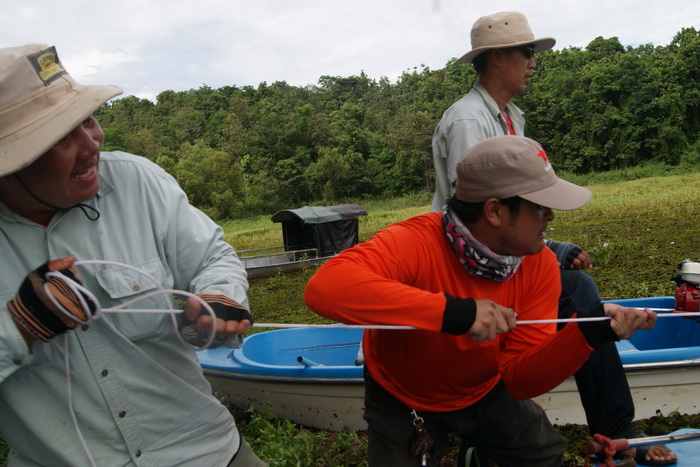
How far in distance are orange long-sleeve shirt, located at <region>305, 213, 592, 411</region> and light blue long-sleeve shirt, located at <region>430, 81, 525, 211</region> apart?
3.00 ft

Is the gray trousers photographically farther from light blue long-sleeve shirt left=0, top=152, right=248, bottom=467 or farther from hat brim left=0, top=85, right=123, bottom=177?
hat brim left=0, top=85, right=123, bottom=177

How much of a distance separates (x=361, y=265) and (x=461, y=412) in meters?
0.79

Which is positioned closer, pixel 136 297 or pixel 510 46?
pixel 136 297

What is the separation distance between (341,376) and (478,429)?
203 cm

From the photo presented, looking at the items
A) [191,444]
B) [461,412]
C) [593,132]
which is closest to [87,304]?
[191,444]

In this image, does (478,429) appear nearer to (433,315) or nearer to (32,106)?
(433,315)

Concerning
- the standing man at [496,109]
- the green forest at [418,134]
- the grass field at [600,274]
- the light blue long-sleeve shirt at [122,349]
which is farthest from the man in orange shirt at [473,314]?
the green forest at [418,134]

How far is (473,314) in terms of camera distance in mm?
1795

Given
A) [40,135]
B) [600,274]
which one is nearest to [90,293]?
[40,135]

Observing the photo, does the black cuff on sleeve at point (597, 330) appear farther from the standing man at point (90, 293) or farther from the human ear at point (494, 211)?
the standing man at point (90, 293)

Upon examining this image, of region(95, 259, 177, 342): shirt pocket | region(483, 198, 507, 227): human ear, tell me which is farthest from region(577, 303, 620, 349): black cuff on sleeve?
region(95, 259, 177, 342): shirt pocket

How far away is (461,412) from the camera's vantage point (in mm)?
2271

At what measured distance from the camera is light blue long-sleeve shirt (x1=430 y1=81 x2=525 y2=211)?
3.09 meters

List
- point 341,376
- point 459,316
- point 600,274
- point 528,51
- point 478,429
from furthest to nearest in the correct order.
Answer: point 600,274
point 341,376
point 528,51
point 478,429
point 459,316
